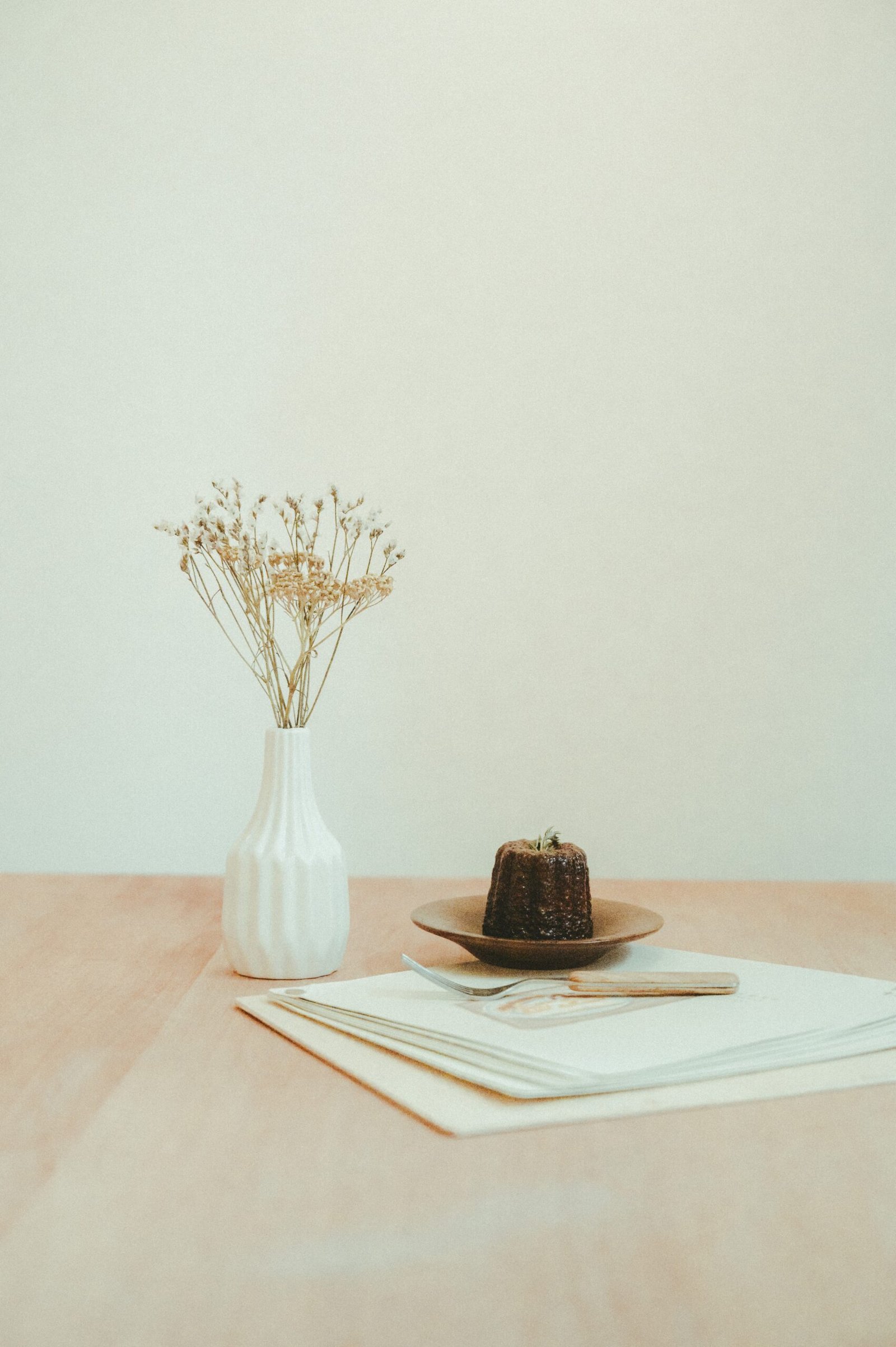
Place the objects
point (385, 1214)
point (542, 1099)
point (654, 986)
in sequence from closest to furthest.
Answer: point (385, 1214) → point (542, 1099) → point (654, 986)

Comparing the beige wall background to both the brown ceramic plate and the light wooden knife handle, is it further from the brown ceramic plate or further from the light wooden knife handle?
the light wooden knife handle

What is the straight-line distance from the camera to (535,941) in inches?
35.2

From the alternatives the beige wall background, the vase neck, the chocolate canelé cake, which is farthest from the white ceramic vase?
the beige wall background

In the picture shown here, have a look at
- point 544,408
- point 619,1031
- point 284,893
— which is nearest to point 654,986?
point 619,1031

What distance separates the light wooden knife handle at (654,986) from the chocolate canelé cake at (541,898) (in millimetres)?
108

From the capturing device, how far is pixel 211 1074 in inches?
26.8

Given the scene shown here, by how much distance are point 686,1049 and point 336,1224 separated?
0.26 metres

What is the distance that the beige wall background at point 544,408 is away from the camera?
5.17ft

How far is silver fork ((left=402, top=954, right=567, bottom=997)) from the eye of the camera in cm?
81

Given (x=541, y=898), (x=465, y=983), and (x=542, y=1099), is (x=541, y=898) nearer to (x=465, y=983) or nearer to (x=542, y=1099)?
(x=465, y=983)

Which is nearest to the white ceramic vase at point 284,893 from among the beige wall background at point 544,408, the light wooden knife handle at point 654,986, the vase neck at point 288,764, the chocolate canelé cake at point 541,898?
the vase neck at point 288,764

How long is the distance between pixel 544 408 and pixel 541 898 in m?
0.87

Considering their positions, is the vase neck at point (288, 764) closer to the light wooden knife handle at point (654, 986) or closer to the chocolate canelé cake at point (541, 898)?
the chocolate canelé cake at point (541, 898)

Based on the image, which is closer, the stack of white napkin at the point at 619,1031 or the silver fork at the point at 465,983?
the stack of white napkin at the point at 619,1031
